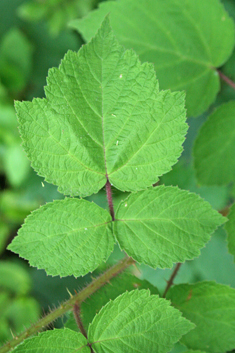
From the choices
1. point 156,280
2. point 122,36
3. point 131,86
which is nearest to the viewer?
point 131,86

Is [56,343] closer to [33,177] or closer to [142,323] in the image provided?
[142,323]

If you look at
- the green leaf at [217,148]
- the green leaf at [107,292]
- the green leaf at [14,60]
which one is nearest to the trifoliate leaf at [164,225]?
the green leaf at [107,292]

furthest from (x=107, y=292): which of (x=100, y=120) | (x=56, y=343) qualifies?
(x=100, y=120)

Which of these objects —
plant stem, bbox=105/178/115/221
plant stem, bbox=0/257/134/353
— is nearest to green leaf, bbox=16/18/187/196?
plant stem, bbox=105/178/115/221

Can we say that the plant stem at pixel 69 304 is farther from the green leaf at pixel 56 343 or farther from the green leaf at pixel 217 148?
the green leaf at pixel 217 148

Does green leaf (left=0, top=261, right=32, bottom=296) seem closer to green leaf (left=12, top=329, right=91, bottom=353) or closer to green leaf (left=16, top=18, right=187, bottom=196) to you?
green leaf (left=12, top=329, right=91, bottom=353)

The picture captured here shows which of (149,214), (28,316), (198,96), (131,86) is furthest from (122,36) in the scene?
(28,316)

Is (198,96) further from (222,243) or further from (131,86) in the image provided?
(222,243)
